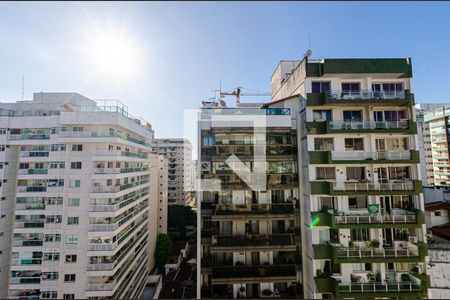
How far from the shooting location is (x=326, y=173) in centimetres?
1106

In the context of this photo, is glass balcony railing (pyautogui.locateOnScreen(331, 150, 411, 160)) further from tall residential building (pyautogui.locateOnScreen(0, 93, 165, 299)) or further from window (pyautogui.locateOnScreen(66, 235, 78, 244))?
window (pyautogui.locateOnScreen(66, 235, 78, 244))

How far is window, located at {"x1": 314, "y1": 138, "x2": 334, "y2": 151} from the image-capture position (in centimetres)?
1119

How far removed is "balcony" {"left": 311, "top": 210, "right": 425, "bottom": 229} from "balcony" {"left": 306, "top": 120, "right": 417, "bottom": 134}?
156 inches

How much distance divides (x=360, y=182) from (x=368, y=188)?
42cm

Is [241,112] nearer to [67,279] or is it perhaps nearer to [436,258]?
[436,258]

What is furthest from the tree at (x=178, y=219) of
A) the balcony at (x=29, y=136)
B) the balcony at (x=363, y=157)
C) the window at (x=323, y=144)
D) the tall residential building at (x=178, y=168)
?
the balcony at (x=363, y=157)

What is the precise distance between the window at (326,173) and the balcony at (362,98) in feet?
10.9

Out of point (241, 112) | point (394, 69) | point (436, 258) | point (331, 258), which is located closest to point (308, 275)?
point (331, 258)

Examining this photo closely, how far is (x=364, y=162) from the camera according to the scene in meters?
10.4

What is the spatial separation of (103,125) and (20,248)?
9.88 m

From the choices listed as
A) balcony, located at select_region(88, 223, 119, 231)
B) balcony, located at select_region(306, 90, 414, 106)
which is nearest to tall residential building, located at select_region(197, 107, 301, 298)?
balcony, located at select_region(306, 90, 414, 106)

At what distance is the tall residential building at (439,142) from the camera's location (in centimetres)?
3192

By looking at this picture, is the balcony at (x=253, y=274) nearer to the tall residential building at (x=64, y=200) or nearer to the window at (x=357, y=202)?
the window at (x=357, y=202)

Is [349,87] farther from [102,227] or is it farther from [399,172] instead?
[102,227]
